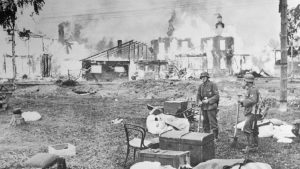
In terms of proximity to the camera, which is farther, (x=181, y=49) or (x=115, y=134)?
(x=181, y=49)

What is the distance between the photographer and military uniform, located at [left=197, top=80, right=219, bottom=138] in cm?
845

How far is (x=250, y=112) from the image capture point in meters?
7.33

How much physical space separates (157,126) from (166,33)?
118 ft

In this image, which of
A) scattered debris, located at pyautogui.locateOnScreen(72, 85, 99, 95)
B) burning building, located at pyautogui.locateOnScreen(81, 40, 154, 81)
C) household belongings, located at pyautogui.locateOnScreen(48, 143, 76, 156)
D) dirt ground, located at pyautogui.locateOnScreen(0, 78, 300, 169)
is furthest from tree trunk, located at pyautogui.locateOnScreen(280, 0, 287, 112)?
burning building, located at pyautogui.locateOnScreen(81, 40, 154, 81)

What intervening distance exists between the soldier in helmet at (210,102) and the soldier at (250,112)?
102 cm

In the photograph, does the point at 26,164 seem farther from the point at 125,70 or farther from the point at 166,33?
the point at 166,33

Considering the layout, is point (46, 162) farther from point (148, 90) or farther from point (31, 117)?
point (148, 90)

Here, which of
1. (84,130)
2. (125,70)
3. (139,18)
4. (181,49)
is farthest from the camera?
(181,49)

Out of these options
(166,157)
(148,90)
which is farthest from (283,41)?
(148,90)

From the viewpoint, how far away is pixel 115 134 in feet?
31.3

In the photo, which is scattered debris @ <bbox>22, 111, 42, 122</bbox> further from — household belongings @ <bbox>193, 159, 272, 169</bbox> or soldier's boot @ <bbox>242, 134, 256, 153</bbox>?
household belongings @ <bbox>193, 159, 272, 169</bbox>

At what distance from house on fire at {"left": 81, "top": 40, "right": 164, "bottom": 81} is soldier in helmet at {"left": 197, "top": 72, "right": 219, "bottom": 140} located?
96.6 ft

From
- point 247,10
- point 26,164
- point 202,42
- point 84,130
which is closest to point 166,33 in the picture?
point 202,42

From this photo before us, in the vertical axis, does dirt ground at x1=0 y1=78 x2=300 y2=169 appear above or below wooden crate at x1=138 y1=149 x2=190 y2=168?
below
